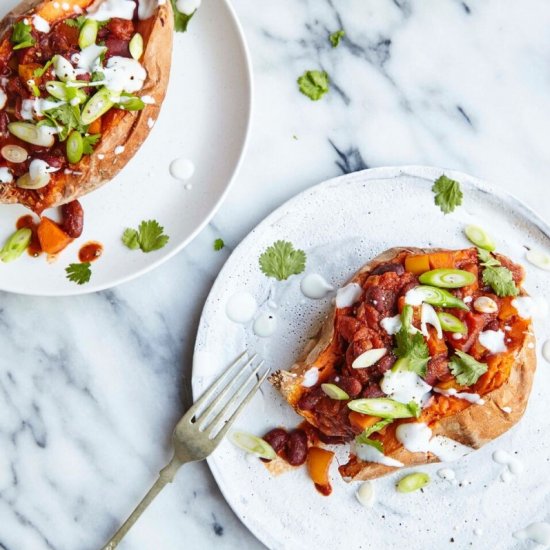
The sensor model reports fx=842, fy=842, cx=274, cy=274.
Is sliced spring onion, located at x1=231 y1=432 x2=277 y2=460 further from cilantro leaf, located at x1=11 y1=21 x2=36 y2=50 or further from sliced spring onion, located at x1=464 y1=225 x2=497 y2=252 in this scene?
cilantro leaf, located at x1=11 y1=21 x2=36 y2=50

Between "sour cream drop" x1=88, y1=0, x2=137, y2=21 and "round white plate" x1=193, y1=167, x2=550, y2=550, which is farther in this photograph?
"round white plate" x1=193, y1=167, x2=550, y2=550

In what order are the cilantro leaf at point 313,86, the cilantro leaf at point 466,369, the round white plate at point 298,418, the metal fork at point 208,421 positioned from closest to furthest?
the cilantro leaf at point 466,369 → the metal fork at point 208,421 → the round white plate at point 298,418 → the cilantro leaf at point 313,86

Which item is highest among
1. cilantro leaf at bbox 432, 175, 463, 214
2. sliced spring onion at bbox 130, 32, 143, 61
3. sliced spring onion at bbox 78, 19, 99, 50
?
sliced spring onion at bbox 78, 19, 99, 50

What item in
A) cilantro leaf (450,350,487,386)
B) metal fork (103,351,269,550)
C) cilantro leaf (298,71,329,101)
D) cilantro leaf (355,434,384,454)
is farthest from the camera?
cilantro leaf (298,71,329,101)

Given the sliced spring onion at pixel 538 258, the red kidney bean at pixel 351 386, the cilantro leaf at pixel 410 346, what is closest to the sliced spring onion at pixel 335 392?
the red kidney bean at pixel 351 386

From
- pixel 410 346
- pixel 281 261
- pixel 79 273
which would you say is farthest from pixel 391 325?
pixel 79 273

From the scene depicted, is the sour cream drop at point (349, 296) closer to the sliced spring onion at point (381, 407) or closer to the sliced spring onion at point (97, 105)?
the sliced spring onion at point (381, 407)

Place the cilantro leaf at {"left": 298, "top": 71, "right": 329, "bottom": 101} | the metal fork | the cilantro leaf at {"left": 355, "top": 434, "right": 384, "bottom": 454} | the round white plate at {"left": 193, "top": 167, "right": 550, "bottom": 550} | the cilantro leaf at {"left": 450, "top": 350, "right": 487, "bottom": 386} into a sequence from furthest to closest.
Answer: the cilantro leaf at {"left": 298, "top": 71, "right": 329, "bottom": 101} → the round white plate at {"left": 193, "top": 167, "right": 550, "bottom": 550} → the metal fork → the cilantro leaf at {"left": 355, "top": 434, "right": 384, "bottom": 454} → the cilantro leaf at {"left": 450, "top": 350, "right": 487, "bottom": 386}

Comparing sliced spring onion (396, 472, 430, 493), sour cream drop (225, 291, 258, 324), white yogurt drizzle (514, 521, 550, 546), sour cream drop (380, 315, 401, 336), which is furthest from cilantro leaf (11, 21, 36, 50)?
white yogurt drizzle (514, 521, 550, 546)
